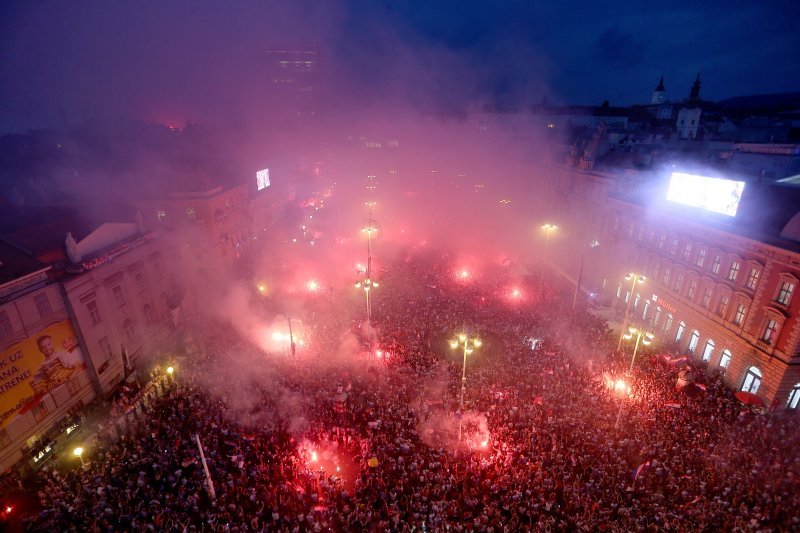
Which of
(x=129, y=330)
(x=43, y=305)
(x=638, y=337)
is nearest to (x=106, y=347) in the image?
(x=129, y=330)

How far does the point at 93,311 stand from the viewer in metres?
17.6

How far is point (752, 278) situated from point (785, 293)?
161 cm

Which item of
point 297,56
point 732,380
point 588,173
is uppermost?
point 297,56

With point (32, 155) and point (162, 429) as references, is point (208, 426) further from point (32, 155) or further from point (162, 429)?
point (32, 155)

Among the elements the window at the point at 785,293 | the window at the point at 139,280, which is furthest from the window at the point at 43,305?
the window at the point at 785,293

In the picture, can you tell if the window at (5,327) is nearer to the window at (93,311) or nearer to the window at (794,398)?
the window at (93,311)

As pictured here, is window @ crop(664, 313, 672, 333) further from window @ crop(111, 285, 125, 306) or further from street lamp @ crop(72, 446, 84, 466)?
window @ crop(111, 285, 125, 306)

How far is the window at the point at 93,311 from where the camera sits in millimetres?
17328

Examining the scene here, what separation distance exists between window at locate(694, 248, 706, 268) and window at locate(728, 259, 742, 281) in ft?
5.00

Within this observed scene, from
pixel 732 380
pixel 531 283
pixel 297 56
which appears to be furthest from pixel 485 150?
pixel 297 56

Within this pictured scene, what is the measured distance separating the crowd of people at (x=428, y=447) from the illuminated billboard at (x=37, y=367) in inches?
110

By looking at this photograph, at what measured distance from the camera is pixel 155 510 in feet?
36.7

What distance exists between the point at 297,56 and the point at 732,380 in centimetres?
8990

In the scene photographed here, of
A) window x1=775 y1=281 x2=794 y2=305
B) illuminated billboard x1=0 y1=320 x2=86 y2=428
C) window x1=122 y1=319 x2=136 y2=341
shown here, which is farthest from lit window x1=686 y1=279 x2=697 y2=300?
illuminated billboard x1=0 y1=320 x2=86 y2=428
